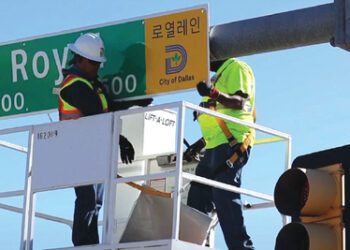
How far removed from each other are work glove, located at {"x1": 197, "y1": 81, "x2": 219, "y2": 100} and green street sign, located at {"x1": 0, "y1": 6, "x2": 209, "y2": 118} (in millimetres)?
463

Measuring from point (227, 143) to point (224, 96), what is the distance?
22.7 inches

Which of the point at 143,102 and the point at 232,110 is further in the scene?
the point at 143,102

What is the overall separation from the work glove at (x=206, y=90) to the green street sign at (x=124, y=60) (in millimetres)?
463

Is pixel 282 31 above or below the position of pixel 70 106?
above

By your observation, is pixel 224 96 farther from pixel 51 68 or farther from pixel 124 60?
pixel 51 68

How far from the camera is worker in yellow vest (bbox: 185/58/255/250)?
1173cm

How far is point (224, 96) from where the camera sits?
39.5 ft

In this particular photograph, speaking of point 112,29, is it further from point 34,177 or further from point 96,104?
point 34,177

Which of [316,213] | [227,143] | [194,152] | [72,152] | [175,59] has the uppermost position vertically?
[175,59]

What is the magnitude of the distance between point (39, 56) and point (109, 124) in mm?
2826

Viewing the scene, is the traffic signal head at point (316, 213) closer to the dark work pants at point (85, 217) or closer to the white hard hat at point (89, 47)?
the dark work pants at point (85, 217)

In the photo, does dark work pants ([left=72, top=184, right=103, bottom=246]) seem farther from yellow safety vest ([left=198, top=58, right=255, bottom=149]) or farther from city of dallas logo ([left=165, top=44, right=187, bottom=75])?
city of dallas logo ([left=165, top=44, right=187, bottom=75])

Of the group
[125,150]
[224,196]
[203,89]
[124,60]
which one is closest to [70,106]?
[125,150]

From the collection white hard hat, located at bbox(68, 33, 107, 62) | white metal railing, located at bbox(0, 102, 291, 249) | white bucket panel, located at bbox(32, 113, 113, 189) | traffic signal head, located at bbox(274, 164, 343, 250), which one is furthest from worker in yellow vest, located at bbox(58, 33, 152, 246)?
traffic signal head, located at bbox(274, 164, 343, 250)
